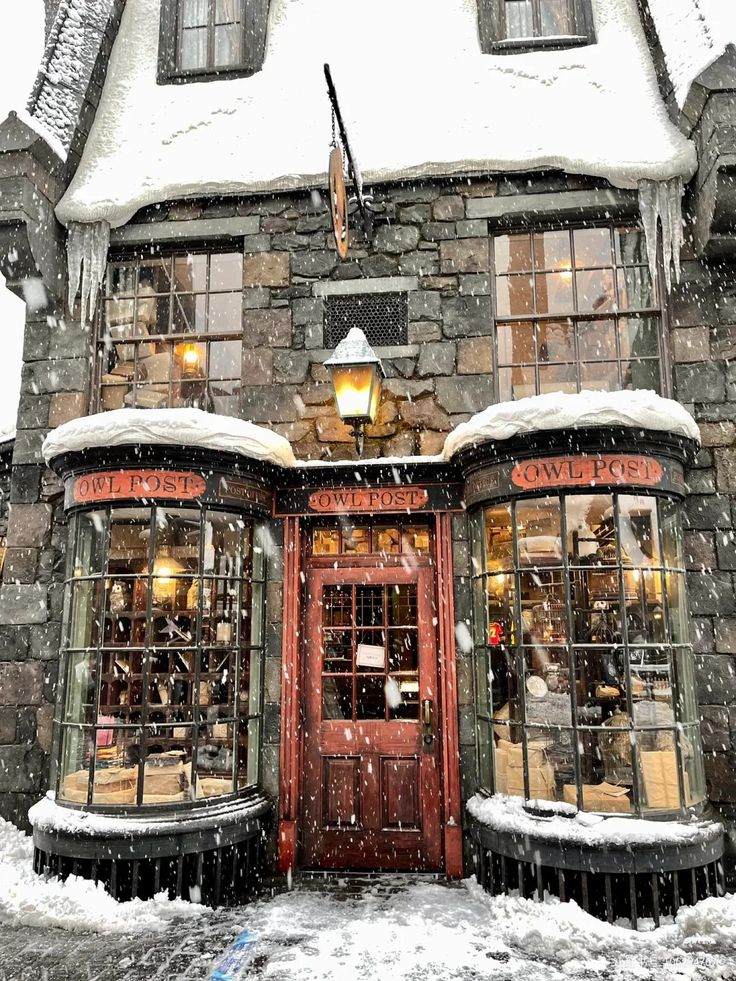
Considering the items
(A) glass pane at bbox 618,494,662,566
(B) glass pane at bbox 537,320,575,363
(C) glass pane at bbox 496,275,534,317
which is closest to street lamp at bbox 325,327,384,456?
(C) glass pane at bbox 496,275,534,317

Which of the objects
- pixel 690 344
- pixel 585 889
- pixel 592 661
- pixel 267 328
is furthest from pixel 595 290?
pixel 585 889

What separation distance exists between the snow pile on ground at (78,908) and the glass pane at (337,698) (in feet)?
5.63

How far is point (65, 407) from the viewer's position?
691cm

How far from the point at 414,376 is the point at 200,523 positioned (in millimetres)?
2236

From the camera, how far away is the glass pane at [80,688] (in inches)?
226

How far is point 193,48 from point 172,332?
323 centimetres

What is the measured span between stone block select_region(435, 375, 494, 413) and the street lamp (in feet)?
2.56

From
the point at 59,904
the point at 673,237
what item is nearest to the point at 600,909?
the point at 59,904

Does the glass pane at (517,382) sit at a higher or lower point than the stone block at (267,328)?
lower

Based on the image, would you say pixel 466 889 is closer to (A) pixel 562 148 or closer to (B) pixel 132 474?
(B) pixel 132 474

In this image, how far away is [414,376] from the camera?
661 centimetres

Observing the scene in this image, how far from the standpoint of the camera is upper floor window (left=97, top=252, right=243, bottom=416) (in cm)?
699

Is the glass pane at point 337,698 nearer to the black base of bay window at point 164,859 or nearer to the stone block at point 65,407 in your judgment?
the black base of bay window at point 164,859

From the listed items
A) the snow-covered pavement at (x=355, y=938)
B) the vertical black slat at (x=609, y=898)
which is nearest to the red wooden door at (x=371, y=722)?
the snow-covered pavement at (x=355, y=938)
